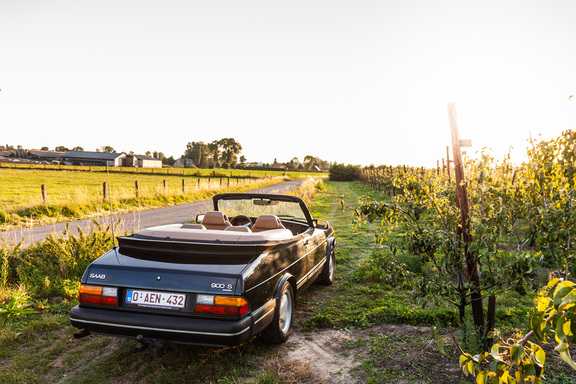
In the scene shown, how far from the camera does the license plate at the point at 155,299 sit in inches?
128

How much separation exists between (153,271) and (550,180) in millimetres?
3219

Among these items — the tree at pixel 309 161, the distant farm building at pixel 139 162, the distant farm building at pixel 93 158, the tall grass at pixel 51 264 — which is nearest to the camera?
the tall grass at pixel 51 264

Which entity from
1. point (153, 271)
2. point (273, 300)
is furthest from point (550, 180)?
point (153, 271)

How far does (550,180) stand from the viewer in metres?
2.95

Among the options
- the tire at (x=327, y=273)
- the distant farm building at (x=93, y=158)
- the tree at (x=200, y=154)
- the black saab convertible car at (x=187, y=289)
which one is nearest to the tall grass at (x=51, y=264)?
the black saab convertible car at (x=187, y=289)

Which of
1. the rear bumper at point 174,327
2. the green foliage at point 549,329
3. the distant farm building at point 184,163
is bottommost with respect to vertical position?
the rear bumper at point 174,327

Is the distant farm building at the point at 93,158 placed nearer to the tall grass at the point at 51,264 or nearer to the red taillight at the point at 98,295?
the tall grass at the point at 51,264

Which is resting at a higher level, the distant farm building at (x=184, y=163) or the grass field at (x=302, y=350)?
the distant farm building at (x=184, y=163)

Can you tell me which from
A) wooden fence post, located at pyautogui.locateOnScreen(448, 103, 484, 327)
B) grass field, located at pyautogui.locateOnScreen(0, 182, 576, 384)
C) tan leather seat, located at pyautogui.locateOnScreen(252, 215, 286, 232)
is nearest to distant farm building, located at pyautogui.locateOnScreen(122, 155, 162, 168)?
grass field, located at pyautogui.locateOnScreen(0, 182, 576, 384)

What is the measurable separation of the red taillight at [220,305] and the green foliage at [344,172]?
7033 cm

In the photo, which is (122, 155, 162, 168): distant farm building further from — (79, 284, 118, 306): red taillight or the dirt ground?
the dirt ground

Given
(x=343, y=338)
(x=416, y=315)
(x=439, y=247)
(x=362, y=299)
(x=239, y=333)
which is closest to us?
(x=239, y=333)

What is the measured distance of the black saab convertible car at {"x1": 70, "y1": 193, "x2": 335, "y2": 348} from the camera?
10.5 feet

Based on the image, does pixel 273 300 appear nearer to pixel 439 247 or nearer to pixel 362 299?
pixel 439 247
